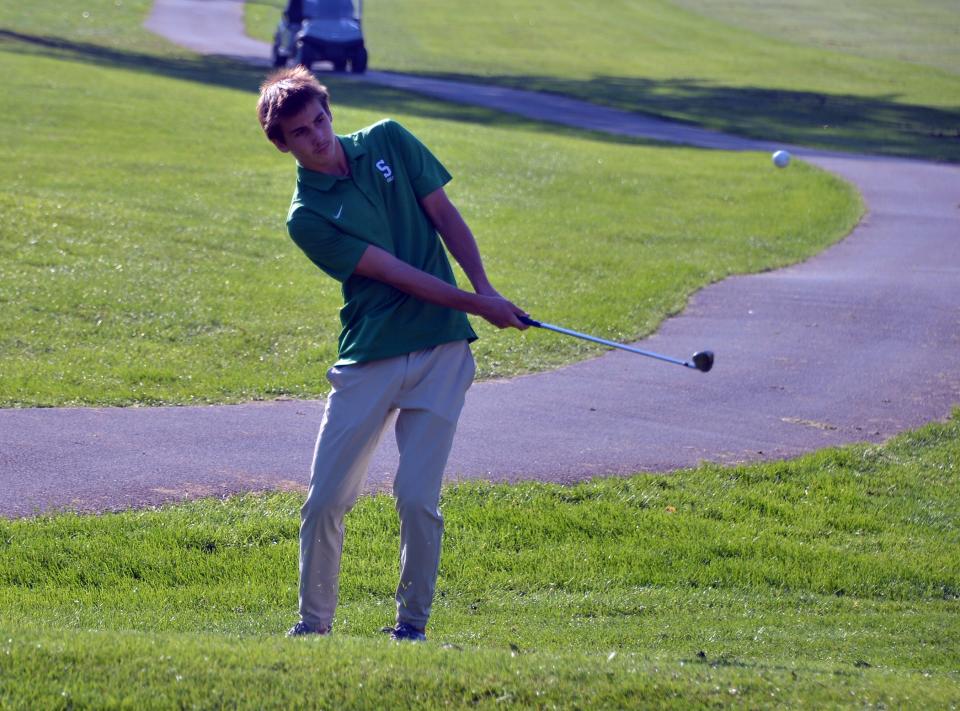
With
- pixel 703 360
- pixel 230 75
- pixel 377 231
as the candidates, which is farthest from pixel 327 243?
pixel 230 75

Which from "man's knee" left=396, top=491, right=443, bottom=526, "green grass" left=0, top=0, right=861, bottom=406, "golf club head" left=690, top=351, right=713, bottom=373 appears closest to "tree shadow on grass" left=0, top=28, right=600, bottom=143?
"green grass" left=0, top=0, right=861, bottom=406

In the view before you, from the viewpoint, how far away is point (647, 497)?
715cm

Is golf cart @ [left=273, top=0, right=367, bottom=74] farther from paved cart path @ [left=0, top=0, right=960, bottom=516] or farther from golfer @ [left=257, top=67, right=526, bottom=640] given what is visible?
golfer @ [left=257, top=67, right=526, bottom=640]

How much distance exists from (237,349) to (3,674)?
19.8 feet

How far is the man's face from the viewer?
4.63 meters

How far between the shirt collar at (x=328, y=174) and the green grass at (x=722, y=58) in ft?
71.1

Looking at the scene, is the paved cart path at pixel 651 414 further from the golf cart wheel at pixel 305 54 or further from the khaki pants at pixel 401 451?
the golf cart wheel at pixel 305 54

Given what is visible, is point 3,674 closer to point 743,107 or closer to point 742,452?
point 742,452

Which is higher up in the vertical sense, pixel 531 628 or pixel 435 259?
pixel 435 259

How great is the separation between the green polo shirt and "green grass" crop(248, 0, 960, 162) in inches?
847

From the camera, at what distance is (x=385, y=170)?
486 centimetres

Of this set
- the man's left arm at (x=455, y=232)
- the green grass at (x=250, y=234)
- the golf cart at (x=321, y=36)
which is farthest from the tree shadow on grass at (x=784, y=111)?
the man's left arm at (x=455, y=232)

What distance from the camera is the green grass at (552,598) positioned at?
415 cm

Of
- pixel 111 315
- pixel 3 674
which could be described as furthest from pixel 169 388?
pixel 3 674
